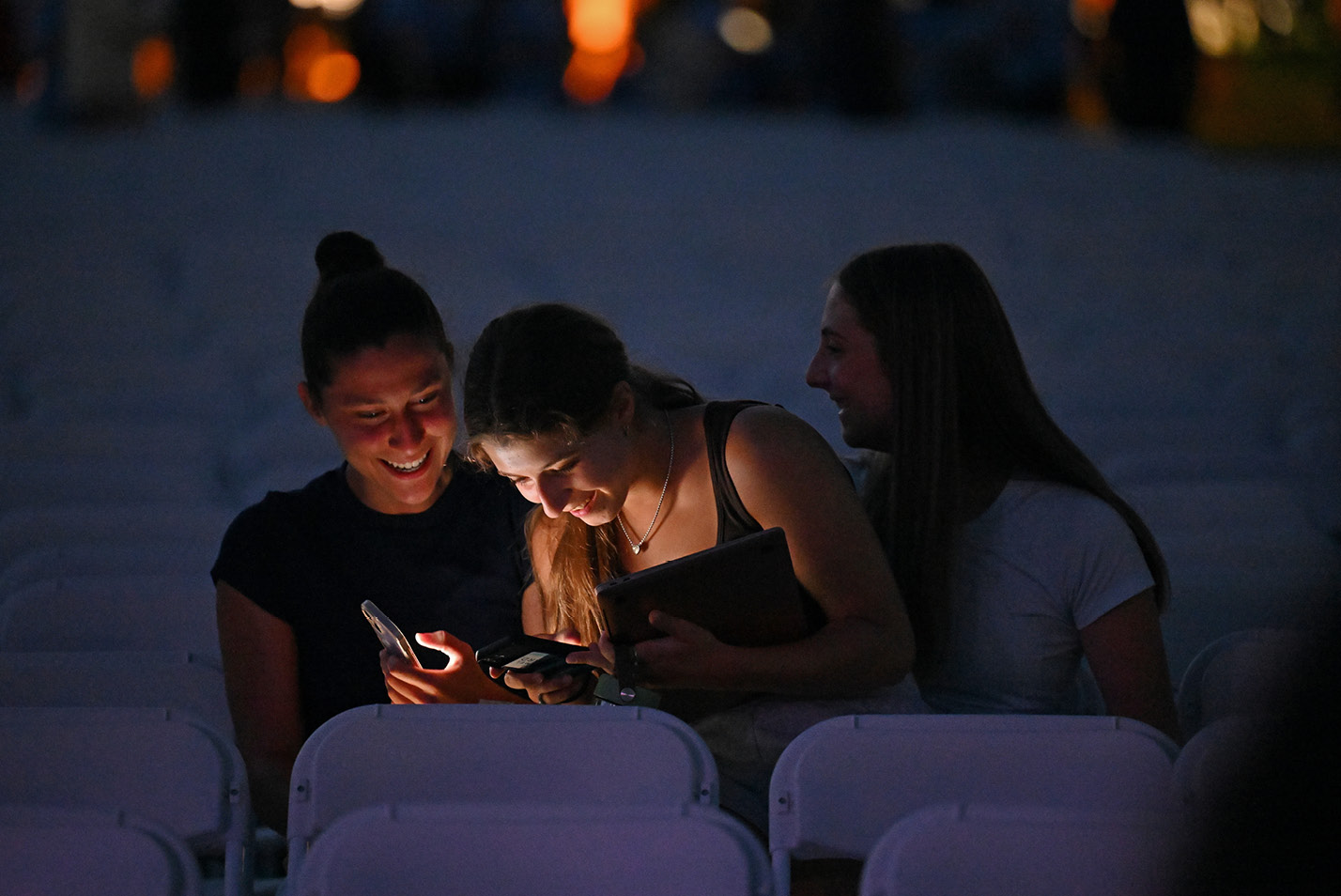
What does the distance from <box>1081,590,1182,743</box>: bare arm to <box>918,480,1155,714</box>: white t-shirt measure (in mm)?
31

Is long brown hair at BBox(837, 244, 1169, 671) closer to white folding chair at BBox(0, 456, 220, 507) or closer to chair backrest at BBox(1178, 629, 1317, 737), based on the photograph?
chair backrest at BBox(1178, 629, 1317, 737)

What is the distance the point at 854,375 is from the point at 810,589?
1.28 ft

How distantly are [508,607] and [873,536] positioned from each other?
0.71 m

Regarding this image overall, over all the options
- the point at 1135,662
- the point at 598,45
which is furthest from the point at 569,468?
the point at 598,45

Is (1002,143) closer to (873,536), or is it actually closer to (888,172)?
(888,172)

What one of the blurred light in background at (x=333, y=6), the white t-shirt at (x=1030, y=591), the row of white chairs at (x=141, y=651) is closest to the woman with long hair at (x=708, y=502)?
the white t-shirt at (x=1030, y=591)

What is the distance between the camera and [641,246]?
8219 millimetres

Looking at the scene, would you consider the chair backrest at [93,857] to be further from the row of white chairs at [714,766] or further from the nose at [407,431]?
the nose at [407,431]

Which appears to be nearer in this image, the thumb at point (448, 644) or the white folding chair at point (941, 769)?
the white folding chair at point (941, 769)

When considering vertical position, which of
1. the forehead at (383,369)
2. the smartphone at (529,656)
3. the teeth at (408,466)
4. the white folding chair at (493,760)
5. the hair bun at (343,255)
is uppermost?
the hair bun at (343,255)

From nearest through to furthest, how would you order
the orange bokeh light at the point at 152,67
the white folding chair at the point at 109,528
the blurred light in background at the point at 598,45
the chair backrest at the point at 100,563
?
the chair backrest at the point at 100,563, the white folding chair at the point at 109,528, the orange bokeh light at the point at 152,67, the blurred light in background at the point at 598,45

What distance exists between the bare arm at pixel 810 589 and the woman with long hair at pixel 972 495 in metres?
0.14

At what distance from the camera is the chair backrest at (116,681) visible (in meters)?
2.26

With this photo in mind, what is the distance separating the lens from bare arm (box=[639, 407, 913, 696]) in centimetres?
197
